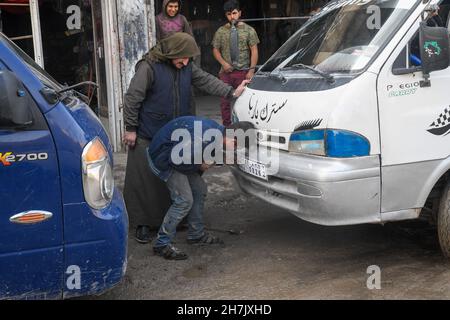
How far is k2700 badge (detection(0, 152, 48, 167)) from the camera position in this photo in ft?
8.63

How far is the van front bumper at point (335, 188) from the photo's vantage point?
3469mm

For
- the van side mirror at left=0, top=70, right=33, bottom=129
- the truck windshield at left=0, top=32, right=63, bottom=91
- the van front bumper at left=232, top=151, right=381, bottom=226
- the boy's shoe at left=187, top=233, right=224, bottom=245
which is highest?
the truck windshield at left=0, top=32, right=63, bottom=91

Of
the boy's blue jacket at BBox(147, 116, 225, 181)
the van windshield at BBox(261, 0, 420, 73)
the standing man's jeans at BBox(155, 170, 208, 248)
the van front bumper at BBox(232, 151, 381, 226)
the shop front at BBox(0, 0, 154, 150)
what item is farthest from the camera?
the shop front at BBox(0, 0, 154, 150)

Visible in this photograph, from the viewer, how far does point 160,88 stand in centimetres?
440

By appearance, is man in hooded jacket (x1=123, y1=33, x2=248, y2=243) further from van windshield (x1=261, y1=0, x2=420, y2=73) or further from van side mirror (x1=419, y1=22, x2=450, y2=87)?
van side mirror (x1=419, y1=22, x2=450, y2=87)

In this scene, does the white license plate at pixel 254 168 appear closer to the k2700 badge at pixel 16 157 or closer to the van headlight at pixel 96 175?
the van headlight at pixel 96 175

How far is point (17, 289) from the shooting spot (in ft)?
8.98

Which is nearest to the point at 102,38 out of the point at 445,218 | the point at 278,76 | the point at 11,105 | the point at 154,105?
the point at 154,105

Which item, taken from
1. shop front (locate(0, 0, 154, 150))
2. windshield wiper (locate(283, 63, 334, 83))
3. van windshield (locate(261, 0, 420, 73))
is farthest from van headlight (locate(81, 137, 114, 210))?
shop front (locate(0, 0, 154, 150))

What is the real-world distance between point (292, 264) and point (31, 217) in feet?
6.68

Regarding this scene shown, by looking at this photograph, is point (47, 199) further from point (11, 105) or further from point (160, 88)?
point (160, 88)

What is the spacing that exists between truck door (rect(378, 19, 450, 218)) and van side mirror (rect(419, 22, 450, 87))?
0.09 metres
